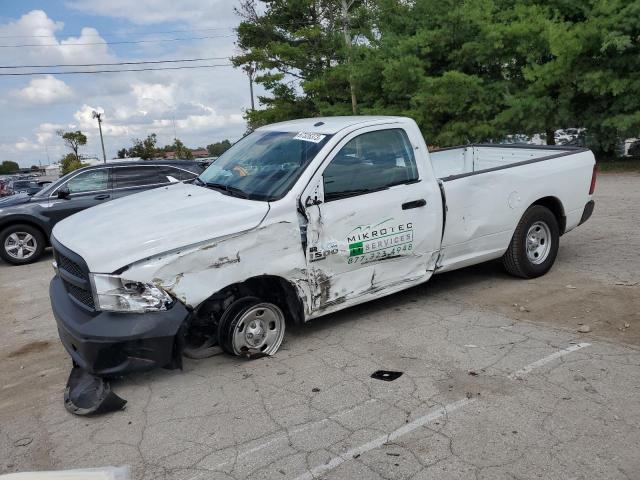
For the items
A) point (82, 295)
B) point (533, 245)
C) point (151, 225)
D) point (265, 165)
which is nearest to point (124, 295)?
point (82, 295)

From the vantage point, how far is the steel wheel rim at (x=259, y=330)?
4254 millimetres

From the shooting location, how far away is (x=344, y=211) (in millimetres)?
4562

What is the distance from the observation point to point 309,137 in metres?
4.85

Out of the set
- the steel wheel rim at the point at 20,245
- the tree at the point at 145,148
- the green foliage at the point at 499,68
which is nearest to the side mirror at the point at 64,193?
the steel wheel rim at the point at 20,245

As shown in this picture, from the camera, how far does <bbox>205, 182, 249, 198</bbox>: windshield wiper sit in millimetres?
4602

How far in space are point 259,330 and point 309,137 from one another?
172 cm

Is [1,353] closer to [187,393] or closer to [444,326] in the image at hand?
[187,393]

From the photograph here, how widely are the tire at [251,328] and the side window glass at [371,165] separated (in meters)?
1.06

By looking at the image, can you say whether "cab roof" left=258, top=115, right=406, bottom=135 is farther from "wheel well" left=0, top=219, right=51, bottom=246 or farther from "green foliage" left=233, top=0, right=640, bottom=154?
"green foliage" left=233, top=0, right=640, bottom=154

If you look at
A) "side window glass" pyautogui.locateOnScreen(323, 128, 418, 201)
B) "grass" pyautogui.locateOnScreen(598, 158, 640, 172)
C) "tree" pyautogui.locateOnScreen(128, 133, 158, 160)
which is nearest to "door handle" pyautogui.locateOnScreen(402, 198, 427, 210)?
"side window glass" pyautogui.locateOnScreen(323, 128, 418, 201)

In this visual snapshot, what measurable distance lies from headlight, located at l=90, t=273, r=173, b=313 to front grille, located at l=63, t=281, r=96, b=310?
4.1 inches


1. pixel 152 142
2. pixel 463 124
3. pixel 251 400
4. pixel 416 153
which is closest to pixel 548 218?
pixel 416 153

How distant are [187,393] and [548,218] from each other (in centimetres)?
433

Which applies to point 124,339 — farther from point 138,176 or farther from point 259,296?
point 138,176
